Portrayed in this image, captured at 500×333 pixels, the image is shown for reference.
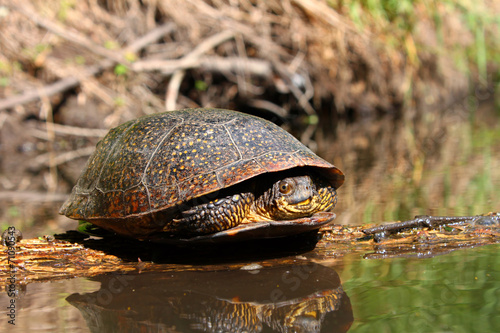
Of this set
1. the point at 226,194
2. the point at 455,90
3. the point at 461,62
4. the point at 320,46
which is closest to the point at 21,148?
the point at 320,46

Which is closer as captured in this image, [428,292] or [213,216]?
[428,292]

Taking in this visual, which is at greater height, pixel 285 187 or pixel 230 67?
pixel 230 67

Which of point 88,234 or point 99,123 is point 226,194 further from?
point 99,123

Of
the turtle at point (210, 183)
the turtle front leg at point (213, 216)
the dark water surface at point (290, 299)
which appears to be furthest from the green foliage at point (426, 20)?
the dark water surface at point (290, 299)

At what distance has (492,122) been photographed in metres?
9.26

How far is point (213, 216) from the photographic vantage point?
2.66m

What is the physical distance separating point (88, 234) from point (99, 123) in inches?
267

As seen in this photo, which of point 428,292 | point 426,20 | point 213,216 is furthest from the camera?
point 426,20

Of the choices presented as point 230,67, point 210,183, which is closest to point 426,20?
point 230,67

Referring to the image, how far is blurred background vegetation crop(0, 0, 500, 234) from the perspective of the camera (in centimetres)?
905

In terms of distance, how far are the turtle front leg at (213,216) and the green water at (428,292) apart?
2.07 ft

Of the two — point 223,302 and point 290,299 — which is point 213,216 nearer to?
point 223,302

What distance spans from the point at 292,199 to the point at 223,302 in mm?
708

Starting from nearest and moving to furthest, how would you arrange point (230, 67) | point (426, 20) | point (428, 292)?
point (428, 292) → point (230, 67) → point (426, 20)
